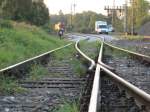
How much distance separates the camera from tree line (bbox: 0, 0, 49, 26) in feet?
135

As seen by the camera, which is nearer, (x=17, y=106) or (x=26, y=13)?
(x=17, y=106)

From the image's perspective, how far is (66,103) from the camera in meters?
6.23

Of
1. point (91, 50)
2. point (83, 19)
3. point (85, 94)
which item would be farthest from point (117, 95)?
point (83, 19)

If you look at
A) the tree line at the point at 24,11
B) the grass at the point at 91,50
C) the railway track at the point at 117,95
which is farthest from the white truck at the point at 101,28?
the railway track at the point at 117,95

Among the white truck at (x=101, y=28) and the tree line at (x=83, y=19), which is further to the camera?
the tree line at (x=83, y=19)

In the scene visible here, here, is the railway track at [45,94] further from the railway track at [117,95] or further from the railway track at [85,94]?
the railway track at [117,95]

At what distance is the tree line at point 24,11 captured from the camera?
41.2m

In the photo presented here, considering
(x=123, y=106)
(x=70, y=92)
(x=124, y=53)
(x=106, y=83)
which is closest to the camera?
(x=123, y=106)

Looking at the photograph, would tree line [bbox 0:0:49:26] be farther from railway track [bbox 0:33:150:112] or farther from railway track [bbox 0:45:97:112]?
railway track [bbox 0:33:150:112]

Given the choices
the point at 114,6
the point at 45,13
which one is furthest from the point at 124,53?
the point at 114,6

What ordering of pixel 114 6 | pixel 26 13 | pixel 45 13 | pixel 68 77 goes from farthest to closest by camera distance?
1. pixel 114 6
2. pixel 45 13
3. pixel 26 13
4. pixel 68 77

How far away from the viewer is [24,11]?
46.0 meters

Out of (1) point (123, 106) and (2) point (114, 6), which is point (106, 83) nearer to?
(1) point (123, 106)

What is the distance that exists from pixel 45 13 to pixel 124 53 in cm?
3897
